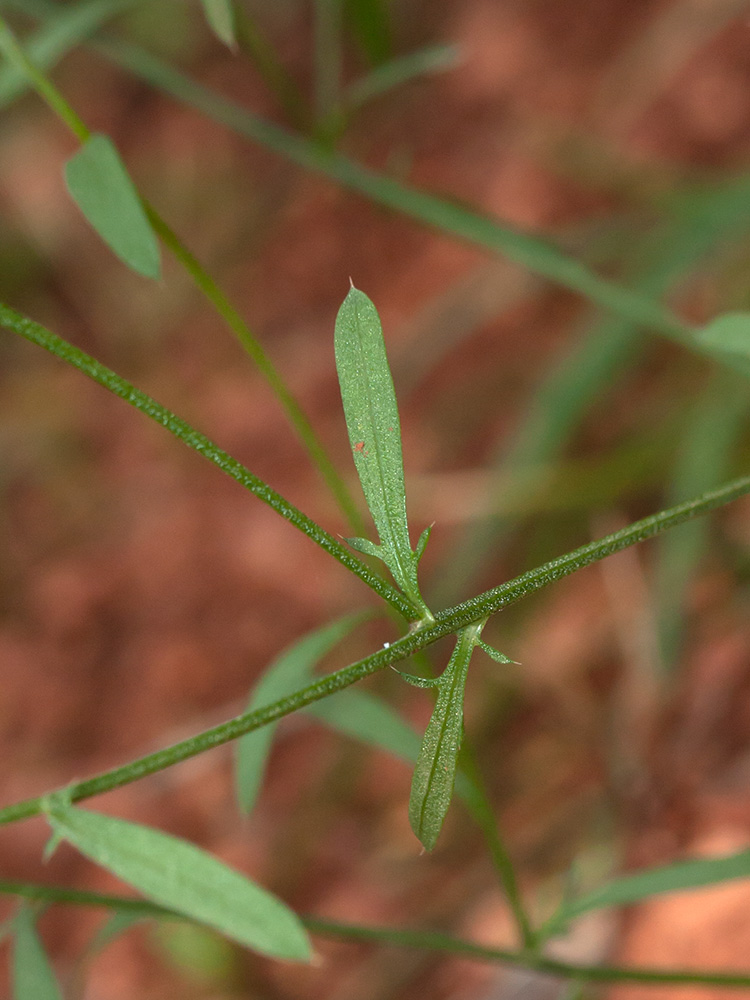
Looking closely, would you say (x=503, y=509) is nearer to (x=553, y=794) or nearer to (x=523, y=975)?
(x=553, y=794)

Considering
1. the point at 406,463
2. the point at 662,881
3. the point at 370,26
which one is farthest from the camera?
the point at 406,463

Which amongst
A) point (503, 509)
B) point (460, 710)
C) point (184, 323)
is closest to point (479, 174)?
point (184, 323)

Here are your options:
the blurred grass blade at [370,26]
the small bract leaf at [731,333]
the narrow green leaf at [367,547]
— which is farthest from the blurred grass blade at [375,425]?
the blurred grass blade at [370,26]

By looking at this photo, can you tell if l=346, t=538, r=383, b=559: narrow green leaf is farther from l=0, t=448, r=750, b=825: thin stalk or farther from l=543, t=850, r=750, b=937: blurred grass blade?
l=543, t=850, r=750, b=937: blurred grass blade

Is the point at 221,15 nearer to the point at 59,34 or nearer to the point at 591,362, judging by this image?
the point at 59,34

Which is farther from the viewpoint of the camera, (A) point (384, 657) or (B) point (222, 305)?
(B) point (222, 305)

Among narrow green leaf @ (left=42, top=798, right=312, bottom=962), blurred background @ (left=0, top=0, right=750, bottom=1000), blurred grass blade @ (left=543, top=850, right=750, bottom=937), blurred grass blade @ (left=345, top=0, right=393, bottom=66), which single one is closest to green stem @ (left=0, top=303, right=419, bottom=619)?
narrow green leaf @ (left=42, top=798, right=312, bottom=962)

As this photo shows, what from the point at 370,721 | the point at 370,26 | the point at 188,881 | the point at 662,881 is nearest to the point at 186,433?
the point at 188,881

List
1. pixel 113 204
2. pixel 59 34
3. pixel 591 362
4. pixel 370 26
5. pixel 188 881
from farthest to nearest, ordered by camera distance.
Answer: pixel 591 362
pixel 370 26
pixel 59 34
pixel 113 204
pixel 188 881

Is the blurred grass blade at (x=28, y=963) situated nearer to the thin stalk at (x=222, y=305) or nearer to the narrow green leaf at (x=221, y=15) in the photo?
the thin stalk at (x=222, y=305)
